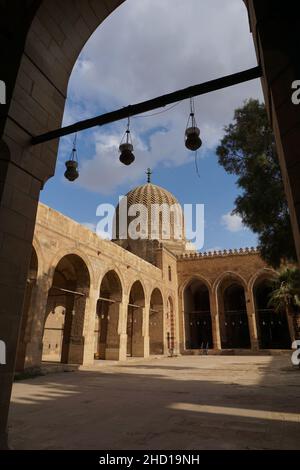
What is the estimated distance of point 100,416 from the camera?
4.26 m

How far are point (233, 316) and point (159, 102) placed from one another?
28361mm

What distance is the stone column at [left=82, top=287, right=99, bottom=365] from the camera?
1375cm

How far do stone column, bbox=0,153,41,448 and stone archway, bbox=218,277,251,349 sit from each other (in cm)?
2502

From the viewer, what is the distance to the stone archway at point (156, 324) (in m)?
22.9

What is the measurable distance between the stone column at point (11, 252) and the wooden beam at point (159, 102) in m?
0.54

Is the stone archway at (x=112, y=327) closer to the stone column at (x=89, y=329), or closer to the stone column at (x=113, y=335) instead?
the stone column at (x=113, y=335)

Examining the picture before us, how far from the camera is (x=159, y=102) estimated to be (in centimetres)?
320

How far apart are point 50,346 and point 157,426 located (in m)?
19.6

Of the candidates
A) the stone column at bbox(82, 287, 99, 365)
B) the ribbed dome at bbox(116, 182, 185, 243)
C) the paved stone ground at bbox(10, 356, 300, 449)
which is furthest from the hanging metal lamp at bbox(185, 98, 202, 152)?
the ribbed dome at bbox(116, 182, 185, 243)

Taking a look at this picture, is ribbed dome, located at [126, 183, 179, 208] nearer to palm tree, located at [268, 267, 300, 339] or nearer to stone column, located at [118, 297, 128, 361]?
stone column, located at [118, 297, 128, 361]

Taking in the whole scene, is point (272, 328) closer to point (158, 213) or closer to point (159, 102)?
point (158, 213)

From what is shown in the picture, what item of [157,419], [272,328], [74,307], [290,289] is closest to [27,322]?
[74,307]
